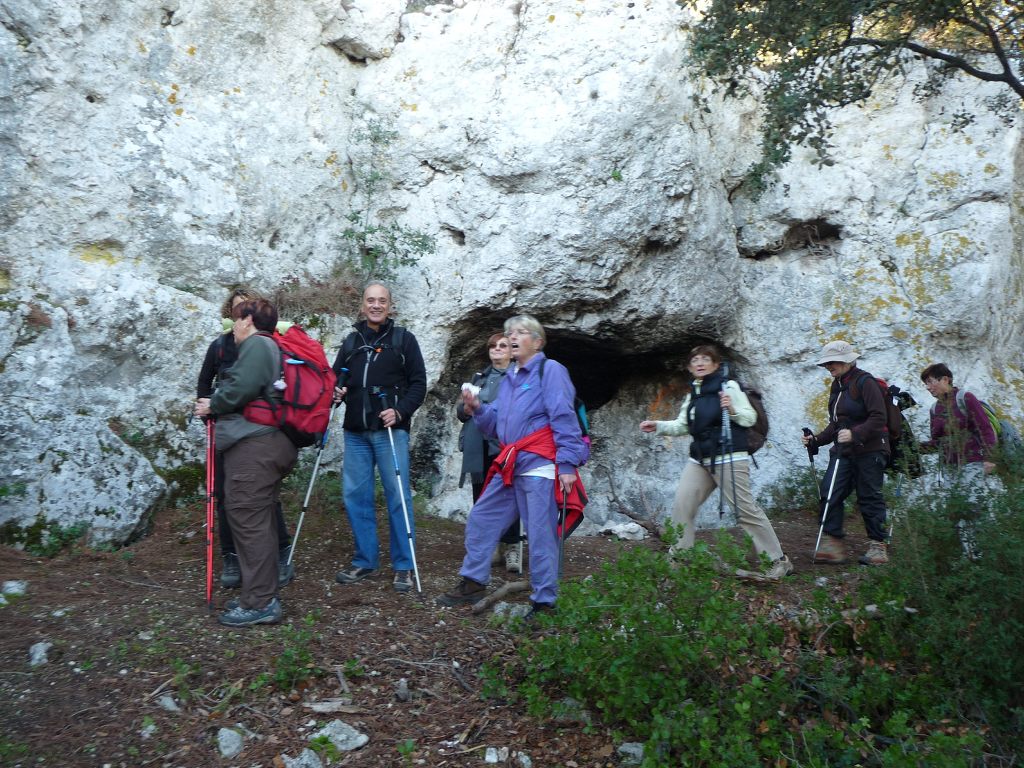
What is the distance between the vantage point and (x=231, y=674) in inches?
191

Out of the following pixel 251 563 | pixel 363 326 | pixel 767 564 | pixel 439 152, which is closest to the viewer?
pixel 767 564

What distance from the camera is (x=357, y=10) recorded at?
10.1 metres

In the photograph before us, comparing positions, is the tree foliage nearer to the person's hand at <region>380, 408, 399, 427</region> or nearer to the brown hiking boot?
the brown hiking boot

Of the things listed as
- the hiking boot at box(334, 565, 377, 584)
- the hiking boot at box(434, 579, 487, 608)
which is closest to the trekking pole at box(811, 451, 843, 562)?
the hiking boot at box(434, 579, 487, 608)

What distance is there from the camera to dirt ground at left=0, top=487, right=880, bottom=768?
170 inches

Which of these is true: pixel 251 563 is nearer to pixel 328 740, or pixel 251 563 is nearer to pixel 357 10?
pixel 328 740

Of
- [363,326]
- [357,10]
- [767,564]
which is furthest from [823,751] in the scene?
[357,10]

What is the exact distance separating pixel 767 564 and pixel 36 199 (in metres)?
6.99

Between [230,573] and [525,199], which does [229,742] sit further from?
[525,199]

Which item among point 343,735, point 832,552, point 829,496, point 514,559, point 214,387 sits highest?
point 214,387

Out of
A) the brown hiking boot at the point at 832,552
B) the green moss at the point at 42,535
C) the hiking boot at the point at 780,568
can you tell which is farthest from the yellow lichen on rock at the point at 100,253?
the brown hiking boot at the point at 832,552

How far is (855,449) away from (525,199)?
4.59 meters

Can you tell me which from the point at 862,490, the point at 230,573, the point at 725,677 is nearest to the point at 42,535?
the point at 230,573

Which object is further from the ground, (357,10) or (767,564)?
(357,10)
